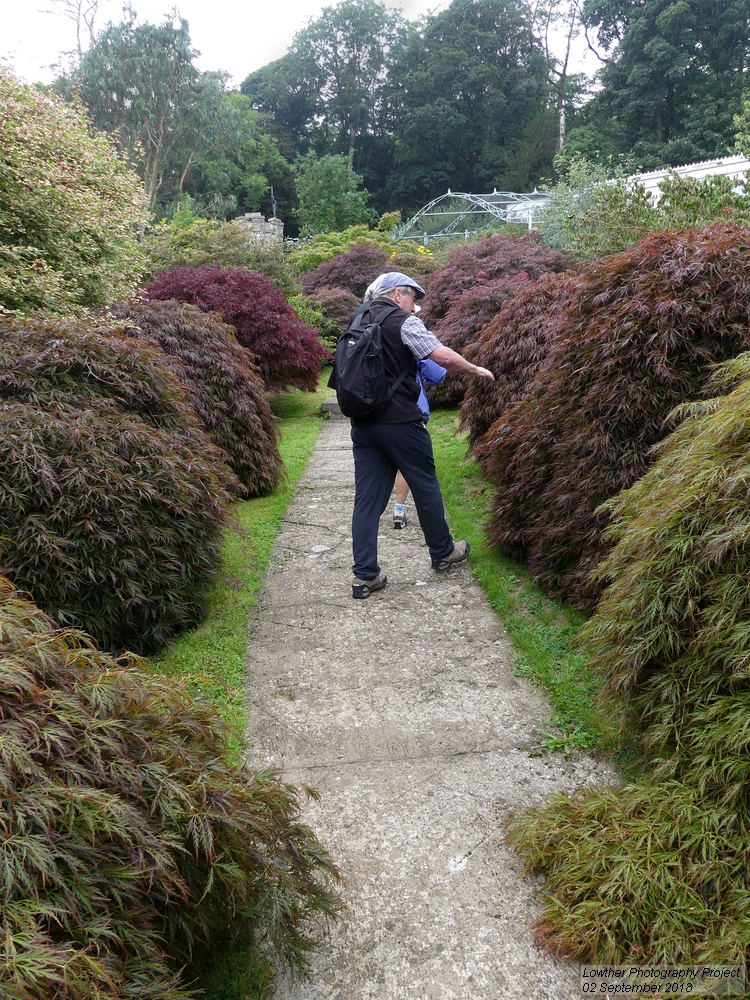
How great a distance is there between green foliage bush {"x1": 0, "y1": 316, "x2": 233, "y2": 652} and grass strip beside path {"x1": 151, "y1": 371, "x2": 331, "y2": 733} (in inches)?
5.7

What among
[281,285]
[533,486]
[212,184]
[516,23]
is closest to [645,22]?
[516,23]

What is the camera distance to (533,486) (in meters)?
4.00

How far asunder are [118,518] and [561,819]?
7.52 ft

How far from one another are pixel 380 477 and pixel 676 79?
4272cm

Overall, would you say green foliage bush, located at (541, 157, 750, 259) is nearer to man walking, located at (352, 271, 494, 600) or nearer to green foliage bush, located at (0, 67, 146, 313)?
man walking, located at (352, 271, 494, 600)

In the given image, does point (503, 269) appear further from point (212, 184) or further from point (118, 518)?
point (212, 184)

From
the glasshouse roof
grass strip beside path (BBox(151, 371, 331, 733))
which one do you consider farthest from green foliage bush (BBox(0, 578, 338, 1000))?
the glasshouse roof

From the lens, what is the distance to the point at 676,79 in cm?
3659

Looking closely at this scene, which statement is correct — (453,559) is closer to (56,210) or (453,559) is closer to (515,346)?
(515,346)

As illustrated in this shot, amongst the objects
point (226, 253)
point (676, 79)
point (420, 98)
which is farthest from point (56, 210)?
point (420, 98)

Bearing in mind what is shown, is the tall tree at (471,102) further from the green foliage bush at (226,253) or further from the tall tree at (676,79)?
the green foliage bush at (226,253)

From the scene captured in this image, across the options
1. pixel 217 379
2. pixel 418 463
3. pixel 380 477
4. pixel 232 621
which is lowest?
pixel 232 621

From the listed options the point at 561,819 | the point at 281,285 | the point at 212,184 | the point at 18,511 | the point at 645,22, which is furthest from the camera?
the point at 212,184

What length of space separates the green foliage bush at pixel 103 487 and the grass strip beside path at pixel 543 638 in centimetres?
172
